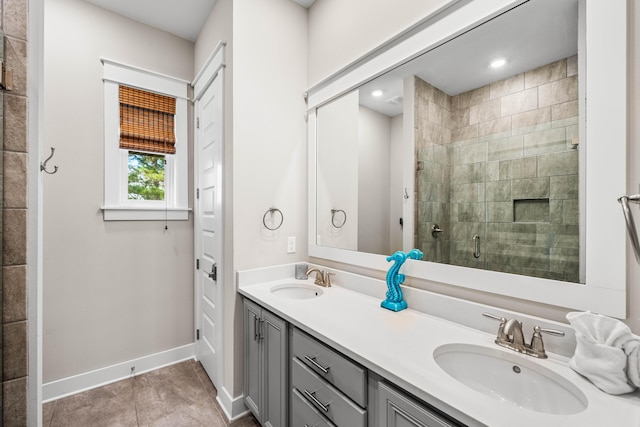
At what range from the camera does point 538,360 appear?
93 cm

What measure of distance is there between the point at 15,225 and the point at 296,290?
141 centimetres

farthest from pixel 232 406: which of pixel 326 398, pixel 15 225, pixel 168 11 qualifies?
pixel 168 11

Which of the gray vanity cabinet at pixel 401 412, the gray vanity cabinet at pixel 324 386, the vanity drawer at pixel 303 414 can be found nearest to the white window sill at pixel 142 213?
the gray vanity cabinet at pixel 324 386

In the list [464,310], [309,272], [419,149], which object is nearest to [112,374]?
[309,272]

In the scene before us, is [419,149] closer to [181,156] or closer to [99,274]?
[181,156]

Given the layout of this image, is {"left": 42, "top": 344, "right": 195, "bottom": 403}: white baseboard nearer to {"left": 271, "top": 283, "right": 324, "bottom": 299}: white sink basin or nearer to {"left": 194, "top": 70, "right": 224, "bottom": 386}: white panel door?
{"left": 194, "top": 70, "right": 224, "bottom": 386}: white panel door

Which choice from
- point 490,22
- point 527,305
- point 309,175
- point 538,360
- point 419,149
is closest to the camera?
point 538,360

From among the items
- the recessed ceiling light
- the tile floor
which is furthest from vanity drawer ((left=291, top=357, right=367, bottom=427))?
the recessed ceiling light

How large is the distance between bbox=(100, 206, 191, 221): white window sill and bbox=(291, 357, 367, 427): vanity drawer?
5.76 ft

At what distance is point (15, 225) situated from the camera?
3.38 feet

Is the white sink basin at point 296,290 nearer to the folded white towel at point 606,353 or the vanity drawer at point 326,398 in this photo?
the vanity drawer at point 326,398

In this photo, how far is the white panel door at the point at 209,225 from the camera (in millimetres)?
2029

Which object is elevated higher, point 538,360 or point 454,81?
point 454,81

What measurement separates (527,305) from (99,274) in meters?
2.76
